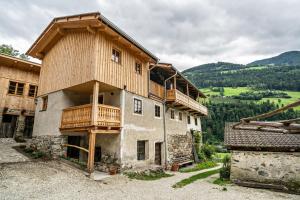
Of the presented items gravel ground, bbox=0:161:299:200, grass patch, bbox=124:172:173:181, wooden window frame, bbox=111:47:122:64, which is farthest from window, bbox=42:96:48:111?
grass patch, bbox=124:172:173:181

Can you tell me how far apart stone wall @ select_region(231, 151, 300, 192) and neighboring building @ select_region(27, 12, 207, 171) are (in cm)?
623

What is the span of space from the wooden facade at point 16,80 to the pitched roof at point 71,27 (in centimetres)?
179

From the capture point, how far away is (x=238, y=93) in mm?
75000

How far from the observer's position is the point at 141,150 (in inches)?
574

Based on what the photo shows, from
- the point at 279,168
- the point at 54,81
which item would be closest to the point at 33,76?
the point at 54,81

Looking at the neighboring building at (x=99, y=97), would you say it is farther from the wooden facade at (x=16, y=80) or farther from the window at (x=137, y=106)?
the wooden facade at (x=16, y=80)

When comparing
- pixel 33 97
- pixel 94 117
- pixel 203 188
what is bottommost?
pixel 203 188

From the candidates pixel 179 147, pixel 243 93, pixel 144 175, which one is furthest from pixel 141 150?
pixel 243 93

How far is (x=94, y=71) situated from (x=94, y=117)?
274cm

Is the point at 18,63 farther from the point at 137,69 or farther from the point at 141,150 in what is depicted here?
the point at 141,150

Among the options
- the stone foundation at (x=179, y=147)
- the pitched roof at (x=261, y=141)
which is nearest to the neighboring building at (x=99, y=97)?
the stone foundation at (x=179, y=147)

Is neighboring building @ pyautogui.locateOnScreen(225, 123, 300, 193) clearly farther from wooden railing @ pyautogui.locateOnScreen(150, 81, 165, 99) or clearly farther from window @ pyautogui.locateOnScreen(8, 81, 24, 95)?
window @ pyautogui.locateOnScreen(8, 81, 24, 95)

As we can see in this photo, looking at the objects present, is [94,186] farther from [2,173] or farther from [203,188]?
[203,188]

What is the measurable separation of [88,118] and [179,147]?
37.5ft
